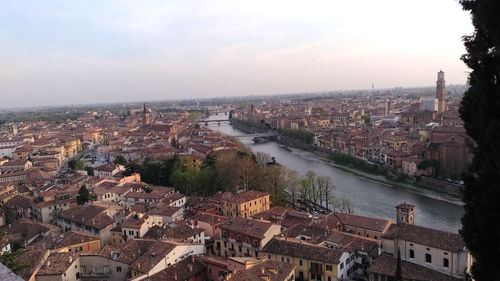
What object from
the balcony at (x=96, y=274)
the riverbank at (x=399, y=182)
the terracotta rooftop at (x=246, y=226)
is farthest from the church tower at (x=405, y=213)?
the balcony at (x=96, y=274)

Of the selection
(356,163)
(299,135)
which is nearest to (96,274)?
(356,163)

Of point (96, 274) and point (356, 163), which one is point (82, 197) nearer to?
point (96, 274)

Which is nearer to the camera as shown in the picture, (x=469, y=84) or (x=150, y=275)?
(x=469, y=84)

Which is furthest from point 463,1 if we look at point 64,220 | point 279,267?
point 64,220

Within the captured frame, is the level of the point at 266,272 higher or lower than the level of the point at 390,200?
higher

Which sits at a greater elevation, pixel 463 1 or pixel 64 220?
pixel 463 1

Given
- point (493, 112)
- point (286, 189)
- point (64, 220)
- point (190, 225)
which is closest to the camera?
point (493, 112)

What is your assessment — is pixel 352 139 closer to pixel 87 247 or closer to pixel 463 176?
pixel 87 247

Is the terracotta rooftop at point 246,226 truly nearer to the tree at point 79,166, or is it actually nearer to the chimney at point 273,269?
the chimney at point 273,269
